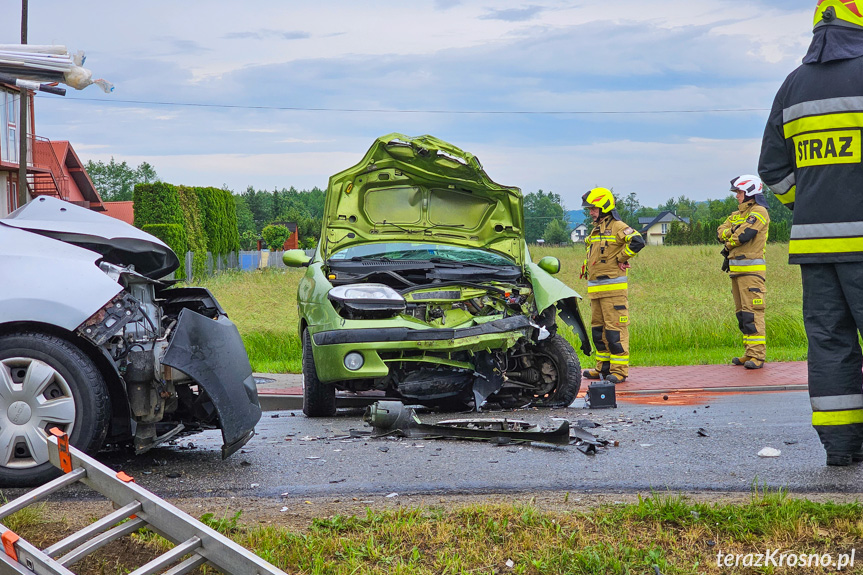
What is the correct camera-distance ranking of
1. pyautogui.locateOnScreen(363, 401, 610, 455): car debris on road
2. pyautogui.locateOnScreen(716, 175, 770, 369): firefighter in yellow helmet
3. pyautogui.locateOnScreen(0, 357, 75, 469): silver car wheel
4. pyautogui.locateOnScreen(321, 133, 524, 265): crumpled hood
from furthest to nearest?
1. pyautogui.locateOnScreen(716, 175, 770, 369): firefighter in yellow helmet
2. pyautogui.locateOnScreen(321, 133, 524, 265): crumpled hood
3. pyautogui.locateOnScreen(363, 401, 610, 455): car debris on road
4. pyautogui.locateOnScreen(0, 357, 75, 469): silver car wheel

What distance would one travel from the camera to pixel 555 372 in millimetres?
7184

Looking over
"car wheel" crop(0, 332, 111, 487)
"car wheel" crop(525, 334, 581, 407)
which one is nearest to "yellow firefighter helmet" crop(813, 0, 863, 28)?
"car wheel" crop(525, 334, 581, 407)

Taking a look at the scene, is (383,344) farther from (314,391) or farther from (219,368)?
(219,368)

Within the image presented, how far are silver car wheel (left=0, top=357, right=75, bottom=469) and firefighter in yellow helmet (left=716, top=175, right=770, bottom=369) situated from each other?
8.02 metres

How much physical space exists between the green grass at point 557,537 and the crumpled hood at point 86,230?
1.85 meters

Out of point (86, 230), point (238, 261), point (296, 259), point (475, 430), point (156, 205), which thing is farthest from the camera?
point (238, 261)

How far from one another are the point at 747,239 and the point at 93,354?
8079 mm

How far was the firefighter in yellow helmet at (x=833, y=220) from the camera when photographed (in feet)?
13.9

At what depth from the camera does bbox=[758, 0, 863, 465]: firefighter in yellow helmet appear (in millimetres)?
4230

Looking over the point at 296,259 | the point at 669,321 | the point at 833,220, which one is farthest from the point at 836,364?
the point at 669,321

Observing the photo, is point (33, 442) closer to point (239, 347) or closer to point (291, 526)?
point (239, 347)

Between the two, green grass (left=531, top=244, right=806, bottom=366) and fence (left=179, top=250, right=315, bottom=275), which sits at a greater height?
green grass (left=531, top=244, right=806, bottom=366)

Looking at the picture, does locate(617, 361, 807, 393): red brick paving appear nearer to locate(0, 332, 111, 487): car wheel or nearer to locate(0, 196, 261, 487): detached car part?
locate(0, 196, 261, 487): detached car part

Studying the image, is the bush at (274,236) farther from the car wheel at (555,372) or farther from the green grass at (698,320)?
the car wheel at (555,372)
